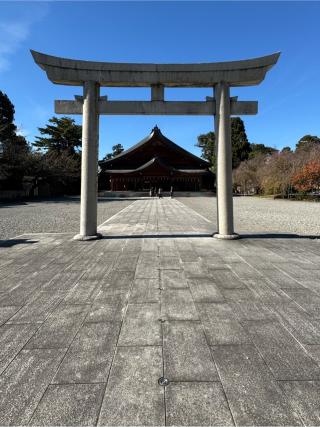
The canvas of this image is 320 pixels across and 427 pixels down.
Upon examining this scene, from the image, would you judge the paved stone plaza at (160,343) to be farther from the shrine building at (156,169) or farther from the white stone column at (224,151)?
the shrine building at (156,169)

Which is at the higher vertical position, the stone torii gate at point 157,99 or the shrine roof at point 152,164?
the shrine roof at point 152,164

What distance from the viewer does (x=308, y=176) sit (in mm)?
27391

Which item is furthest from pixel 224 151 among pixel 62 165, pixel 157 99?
pixel 62 165

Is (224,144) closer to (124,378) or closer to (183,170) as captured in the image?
(124,378)

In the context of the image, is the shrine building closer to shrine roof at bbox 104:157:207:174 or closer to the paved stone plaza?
shrine roof at bbox 104:157:207:174

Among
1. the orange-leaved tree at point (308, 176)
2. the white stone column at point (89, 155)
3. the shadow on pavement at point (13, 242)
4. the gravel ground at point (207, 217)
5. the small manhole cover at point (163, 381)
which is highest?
the orange-leaved tree at point (308, 176)

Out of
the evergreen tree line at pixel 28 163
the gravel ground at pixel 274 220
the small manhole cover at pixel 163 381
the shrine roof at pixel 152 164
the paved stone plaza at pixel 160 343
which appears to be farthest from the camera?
the shrine roof at pixel 152 164

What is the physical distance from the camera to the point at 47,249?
228 inches

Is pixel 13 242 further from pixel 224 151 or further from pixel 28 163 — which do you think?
pixel 28 163

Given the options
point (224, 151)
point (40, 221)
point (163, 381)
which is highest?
point (224, 151)

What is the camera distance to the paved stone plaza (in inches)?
65.5

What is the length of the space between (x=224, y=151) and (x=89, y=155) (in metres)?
3.53

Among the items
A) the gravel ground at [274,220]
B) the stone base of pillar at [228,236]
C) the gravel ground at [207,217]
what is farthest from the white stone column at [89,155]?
the gravel ground at [274,220]

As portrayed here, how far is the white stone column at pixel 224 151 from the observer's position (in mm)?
6613
